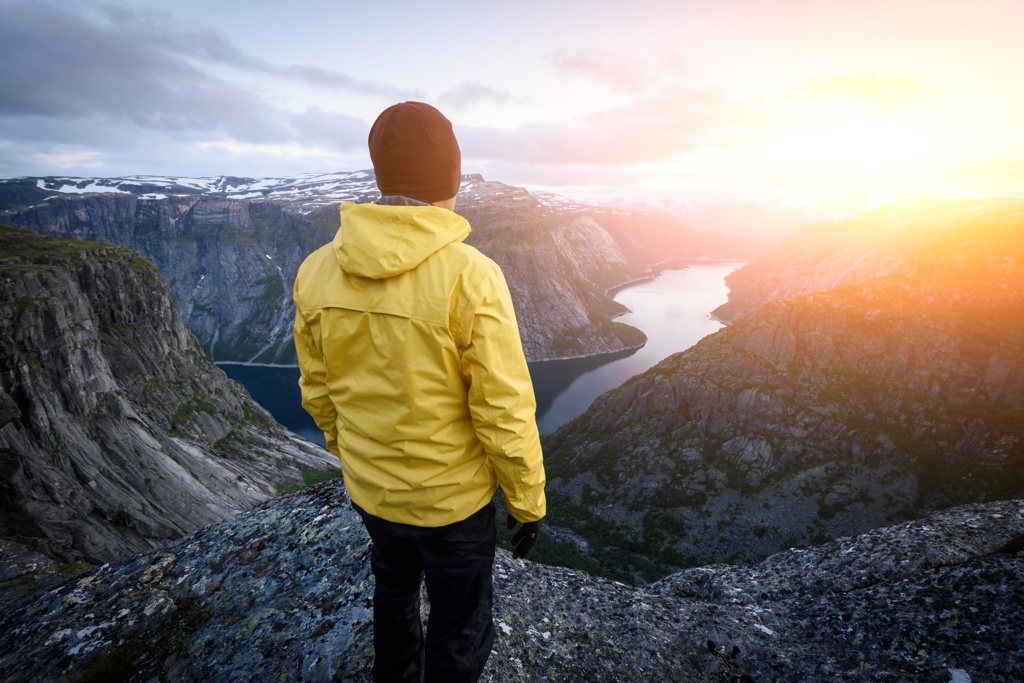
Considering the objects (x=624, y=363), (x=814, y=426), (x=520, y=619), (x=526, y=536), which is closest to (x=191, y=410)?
(x=520, y=619)

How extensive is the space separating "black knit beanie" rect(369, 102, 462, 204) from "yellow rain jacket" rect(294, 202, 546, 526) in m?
0.31

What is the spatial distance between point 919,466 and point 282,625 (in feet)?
225

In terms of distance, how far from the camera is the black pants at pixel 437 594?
355cm

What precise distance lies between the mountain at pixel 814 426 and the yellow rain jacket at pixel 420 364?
171 feet

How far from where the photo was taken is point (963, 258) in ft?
235

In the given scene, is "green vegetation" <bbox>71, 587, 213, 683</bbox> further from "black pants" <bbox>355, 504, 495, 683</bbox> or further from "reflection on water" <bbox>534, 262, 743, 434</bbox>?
"reflection on water" <bbox>534, 262, 743, 434</bbox>

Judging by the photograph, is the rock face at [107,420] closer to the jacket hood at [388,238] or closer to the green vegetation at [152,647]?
the green vegetation at [152,647]

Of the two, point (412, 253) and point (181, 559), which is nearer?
point (412, 253)

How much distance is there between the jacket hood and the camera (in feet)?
9.50

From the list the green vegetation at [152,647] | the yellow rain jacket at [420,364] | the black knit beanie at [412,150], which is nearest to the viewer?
the yellow rain jacket at [420,364]

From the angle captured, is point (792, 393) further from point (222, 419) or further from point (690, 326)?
point (690, 326)

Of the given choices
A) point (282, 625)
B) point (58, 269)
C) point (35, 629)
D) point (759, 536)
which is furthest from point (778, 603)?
point (58, 269)

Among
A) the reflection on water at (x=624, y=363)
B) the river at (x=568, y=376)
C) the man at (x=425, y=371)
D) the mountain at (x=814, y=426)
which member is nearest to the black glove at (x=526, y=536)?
A: the man at (x=425, y=371)

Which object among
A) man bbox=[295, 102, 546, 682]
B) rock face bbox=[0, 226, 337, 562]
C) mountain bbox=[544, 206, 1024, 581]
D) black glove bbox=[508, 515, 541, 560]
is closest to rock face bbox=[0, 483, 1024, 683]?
black glove bbox=[508, 515, 541, 560]
